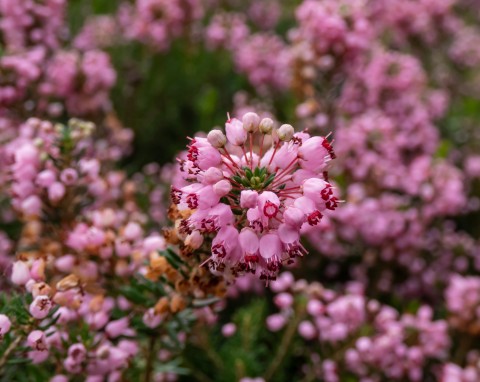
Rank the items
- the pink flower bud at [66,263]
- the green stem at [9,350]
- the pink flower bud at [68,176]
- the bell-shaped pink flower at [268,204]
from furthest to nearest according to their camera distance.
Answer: the pink flower bud at [68,176] < the pink flower bud at [66,263] < the green stem at [9,350] < the bell-shaped pink flower at [268,204]

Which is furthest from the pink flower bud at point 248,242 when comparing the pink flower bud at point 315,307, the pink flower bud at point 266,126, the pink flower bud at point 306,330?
the pink flower bud at point 306,330

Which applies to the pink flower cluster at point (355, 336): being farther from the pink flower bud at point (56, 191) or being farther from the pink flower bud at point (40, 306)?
the pink flower bud at point (40, 306)

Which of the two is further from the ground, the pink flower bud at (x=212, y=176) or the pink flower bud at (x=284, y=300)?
the pink flower bud at (x=284, y=300)

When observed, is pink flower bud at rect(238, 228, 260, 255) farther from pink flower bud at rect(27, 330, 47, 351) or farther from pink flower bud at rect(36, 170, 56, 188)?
pink flower bud at rect(36, 170, 56, 188)

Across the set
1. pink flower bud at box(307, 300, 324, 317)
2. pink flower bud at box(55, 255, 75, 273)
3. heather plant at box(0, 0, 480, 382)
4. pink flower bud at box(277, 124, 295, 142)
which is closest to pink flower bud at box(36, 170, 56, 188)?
heather plant at box(0, 0, 480, 382)

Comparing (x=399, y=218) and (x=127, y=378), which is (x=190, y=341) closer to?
(x=127, y=378)

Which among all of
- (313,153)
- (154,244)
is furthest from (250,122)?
(154,244)

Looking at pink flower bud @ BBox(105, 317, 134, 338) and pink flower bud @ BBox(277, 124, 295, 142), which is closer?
pink flower bud @ BBox(277, 124, 295, 142)

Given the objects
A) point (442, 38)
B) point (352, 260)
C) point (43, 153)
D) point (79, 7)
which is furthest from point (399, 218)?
point (79, 7)

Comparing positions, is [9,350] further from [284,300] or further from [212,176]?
[284,300]
